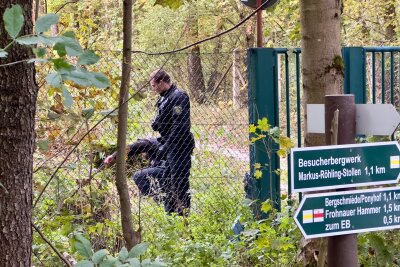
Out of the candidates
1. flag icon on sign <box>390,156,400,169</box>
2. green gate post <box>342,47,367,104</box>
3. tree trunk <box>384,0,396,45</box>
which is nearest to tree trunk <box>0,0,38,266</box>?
flag icon on sign <box>390,156,400,169</box>

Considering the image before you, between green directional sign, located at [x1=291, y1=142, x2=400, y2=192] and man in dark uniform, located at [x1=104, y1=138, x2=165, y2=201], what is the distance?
350 centimetres

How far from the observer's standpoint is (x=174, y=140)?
6941mm

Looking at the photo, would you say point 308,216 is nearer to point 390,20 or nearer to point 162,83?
point 162,83

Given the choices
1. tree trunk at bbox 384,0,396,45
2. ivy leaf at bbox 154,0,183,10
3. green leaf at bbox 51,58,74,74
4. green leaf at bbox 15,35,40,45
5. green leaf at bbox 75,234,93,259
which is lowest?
green leaf at bbox 75,234,93,259

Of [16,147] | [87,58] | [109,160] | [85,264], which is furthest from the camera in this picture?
[109,160]

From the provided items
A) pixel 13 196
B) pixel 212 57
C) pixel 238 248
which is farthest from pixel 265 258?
pixel 13 196

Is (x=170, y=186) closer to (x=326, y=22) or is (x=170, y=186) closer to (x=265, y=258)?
(x=265, y=258)

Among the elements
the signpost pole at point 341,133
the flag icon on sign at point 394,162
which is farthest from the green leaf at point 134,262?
the flag icon on sign at point 394,162

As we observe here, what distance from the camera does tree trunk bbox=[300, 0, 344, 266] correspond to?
14.6 feet

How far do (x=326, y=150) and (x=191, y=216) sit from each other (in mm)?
3799

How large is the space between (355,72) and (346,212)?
162 inches

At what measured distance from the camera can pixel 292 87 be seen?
7562 millimetres

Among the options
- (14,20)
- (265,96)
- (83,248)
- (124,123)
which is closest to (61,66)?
(14,20)

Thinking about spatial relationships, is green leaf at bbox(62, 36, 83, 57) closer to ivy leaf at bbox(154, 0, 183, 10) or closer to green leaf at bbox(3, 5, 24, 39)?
green leaf at bbox(3, 5, 24, 39)
